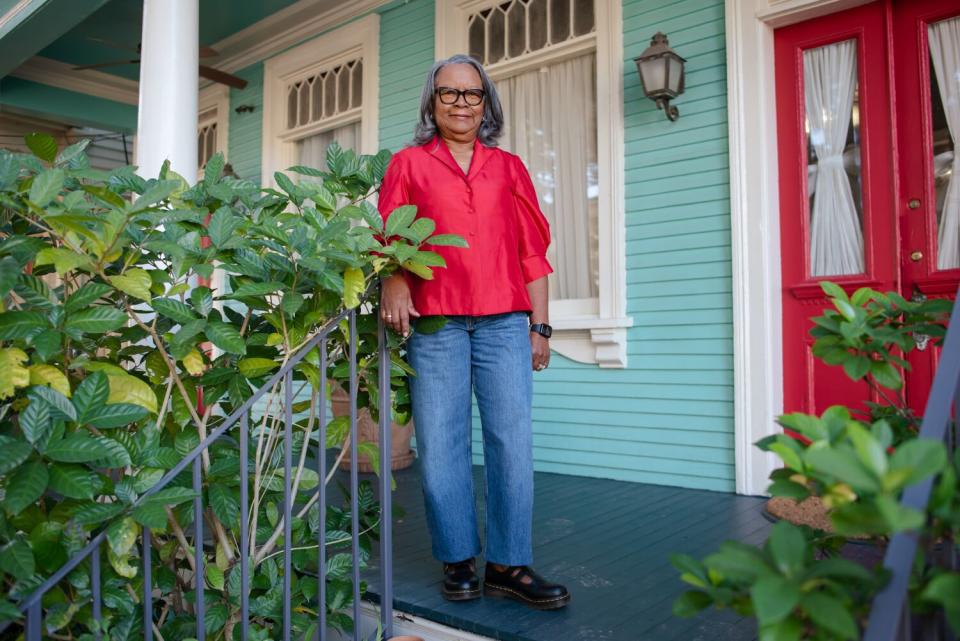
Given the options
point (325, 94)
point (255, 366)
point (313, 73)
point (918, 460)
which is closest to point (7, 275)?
point (255, 366)

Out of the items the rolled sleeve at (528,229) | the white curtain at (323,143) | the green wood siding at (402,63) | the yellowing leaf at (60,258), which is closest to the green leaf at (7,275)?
the yellowing leaf at (60,258)

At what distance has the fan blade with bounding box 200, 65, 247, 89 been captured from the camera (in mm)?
5781

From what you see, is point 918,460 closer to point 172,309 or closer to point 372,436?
point 172,309

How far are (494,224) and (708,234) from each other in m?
1.83

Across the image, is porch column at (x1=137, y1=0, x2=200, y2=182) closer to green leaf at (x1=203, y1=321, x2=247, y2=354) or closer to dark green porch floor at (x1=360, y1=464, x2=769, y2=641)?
green leaf at (x1=203, y1=321, x2=247, y2=354)

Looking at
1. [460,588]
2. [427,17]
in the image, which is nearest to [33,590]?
[460,588]

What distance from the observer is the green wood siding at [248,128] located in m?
6.21

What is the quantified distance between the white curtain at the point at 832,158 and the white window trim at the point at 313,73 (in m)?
2.93

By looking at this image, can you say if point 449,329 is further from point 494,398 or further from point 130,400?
point 130,400

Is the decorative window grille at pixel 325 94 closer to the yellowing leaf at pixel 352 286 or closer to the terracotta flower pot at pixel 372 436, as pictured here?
the terracotta flower pot at pixel 372 436

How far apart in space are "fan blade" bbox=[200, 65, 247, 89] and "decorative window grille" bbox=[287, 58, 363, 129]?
49cm

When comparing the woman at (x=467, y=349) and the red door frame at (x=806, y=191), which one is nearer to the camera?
the woman at (x=467, y=349)

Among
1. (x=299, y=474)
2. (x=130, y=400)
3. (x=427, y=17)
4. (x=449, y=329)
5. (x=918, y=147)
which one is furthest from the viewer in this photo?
(x=427, y=17)

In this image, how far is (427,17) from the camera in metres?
4.89
